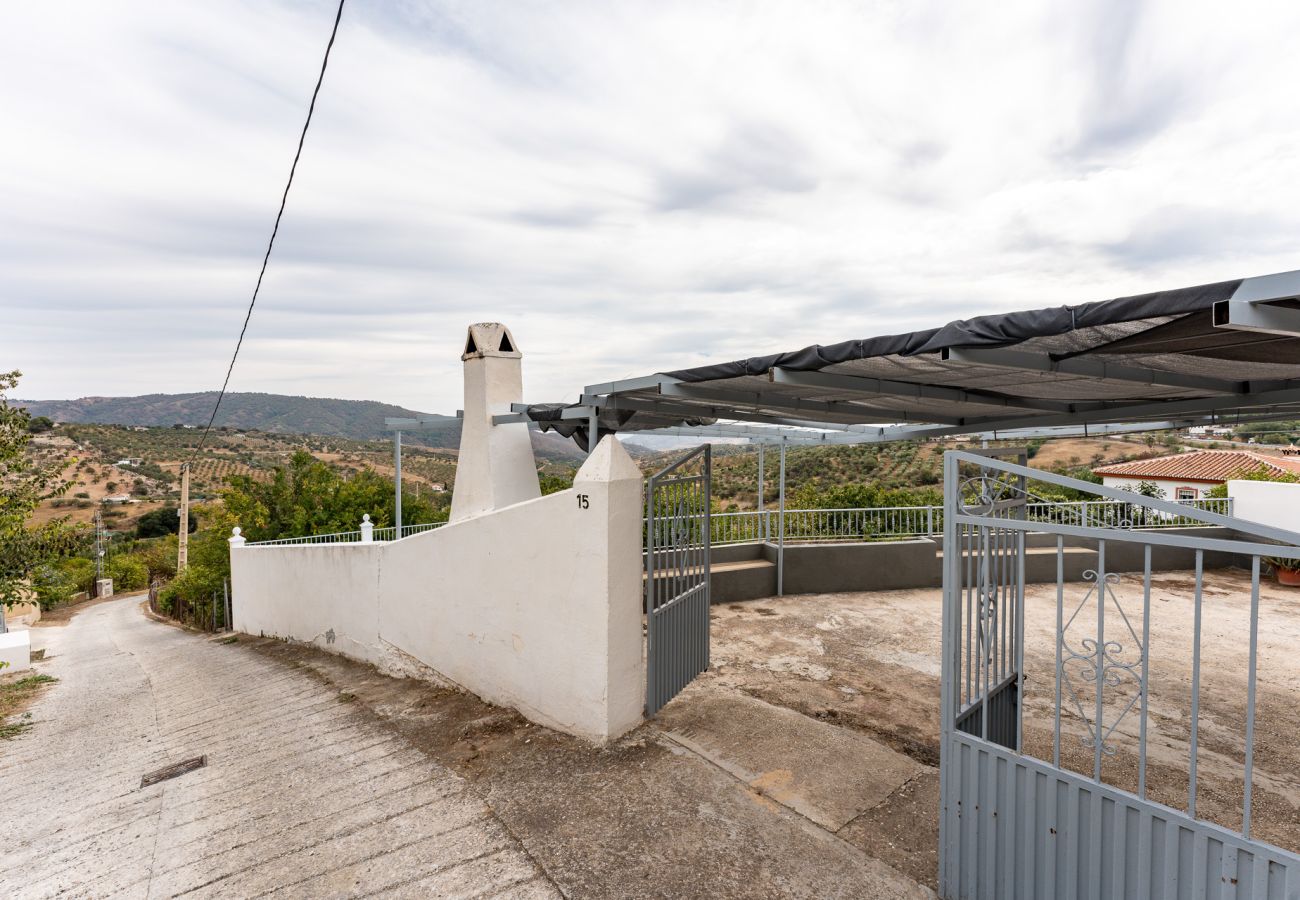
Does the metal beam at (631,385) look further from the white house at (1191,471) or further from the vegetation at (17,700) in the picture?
the white house at (1191,471)

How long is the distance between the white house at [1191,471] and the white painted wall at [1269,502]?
8.33m

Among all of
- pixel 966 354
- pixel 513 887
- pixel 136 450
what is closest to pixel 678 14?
pixel 966 354

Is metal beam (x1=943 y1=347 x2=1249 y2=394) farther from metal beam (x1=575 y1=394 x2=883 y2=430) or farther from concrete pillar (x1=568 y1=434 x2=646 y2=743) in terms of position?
metal beam (x1=575 y1=394 x2=883 y2=430)

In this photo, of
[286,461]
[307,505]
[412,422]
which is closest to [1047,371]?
[412,422]

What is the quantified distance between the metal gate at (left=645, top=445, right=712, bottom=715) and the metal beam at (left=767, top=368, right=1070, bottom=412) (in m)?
1.48

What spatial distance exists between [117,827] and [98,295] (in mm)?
13207

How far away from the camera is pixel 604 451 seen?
457 centimetres

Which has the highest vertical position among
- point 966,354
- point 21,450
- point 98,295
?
point 98,295

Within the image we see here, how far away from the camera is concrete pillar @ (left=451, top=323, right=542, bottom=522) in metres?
8.27

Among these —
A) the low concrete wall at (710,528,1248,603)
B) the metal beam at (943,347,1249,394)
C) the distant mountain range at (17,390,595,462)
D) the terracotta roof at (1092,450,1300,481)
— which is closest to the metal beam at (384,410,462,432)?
the low concrete wall at (710,528,1248,603)

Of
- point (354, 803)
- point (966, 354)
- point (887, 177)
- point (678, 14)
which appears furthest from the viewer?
point (887, 177)

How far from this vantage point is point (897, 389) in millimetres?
4746

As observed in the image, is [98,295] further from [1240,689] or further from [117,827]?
[1240,689]

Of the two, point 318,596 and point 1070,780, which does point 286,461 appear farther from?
point 1070,780
